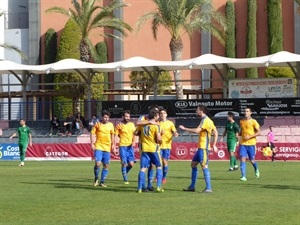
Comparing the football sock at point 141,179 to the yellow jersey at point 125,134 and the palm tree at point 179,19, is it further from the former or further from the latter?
the palm tree at point 179,19

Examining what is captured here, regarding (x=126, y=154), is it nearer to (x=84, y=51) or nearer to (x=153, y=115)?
(x=153, y=115)

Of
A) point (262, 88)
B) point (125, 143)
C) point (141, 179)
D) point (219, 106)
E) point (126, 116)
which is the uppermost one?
point (262, 88)

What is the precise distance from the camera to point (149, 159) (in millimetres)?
20922

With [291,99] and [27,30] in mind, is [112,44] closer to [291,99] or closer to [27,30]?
[27,30]

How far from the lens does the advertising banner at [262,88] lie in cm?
4850

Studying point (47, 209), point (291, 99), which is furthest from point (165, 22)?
point (47, 209)

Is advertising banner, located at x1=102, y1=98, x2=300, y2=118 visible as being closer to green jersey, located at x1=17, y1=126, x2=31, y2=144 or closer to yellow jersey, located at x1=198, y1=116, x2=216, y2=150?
green jersey, located at x1=17, y1=126, x2=31, y2=144

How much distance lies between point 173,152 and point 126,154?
62.2 feet

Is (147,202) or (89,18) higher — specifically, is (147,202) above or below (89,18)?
below

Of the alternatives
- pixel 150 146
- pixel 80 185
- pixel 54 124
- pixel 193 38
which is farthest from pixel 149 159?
pixel 193 38

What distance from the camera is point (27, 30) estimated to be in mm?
68750

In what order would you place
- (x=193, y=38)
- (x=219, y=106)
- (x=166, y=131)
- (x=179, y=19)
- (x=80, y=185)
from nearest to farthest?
1. (x=80, y=185)
2. (x=166, y=131)
3. (x=219, y=106)
4. (x=179, y=19)
5. (x=193, y=38)

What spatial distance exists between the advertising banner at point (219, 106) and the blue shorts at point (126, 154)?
76.6 feet

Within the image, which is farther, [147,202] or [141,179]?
[141,179]
